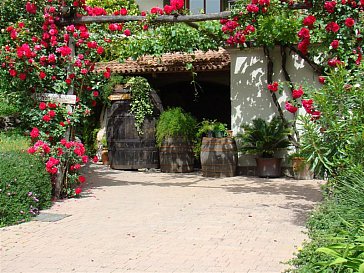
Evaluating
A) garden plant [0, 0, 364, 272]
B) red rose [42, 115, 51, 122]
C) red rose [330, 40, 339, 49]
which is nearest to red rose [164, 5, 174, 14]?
garden plant [0, 0, 364, 272]

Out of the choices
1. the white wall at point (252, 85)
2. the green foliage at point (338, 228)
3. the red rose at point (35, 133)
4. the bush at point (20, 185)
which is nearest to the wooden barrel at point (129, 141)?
the white wall at point (252, 85)

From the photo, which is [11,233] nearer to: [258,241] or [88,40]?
[258,241]

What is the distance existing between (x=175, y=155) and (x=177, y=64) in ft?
7.80

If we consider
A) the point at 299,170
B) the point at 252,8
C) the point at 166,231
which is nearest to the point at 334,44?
the point at 252,8

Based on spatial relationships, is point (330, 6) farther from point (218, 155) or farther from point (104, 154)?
point (104, 154)

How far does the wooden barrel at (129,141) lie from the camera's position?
12914mm

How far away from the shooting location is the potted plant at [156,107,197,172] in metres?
12.5

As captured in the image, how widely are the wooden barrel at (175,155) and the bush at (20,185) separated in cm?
501

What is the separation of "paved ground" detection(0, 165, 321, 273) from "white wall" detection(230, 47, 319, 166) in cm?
257

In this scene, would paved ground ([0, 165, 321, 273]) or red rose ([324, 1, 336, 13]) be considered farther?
red rose ([324, 1, 336, 13])

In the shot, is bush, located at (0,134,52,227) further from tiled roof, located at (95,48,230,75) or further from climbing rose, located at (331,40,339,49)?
tiled roof, located at (95,48,230,75)

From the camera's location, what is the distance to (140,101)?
12867 mm

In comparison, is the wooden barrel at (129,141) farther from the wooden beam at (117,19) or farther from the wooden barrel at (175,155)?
the wooden beam at (117,19)

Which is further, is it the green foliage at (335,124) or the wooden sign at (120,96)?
the wooden sign at (120,96)
